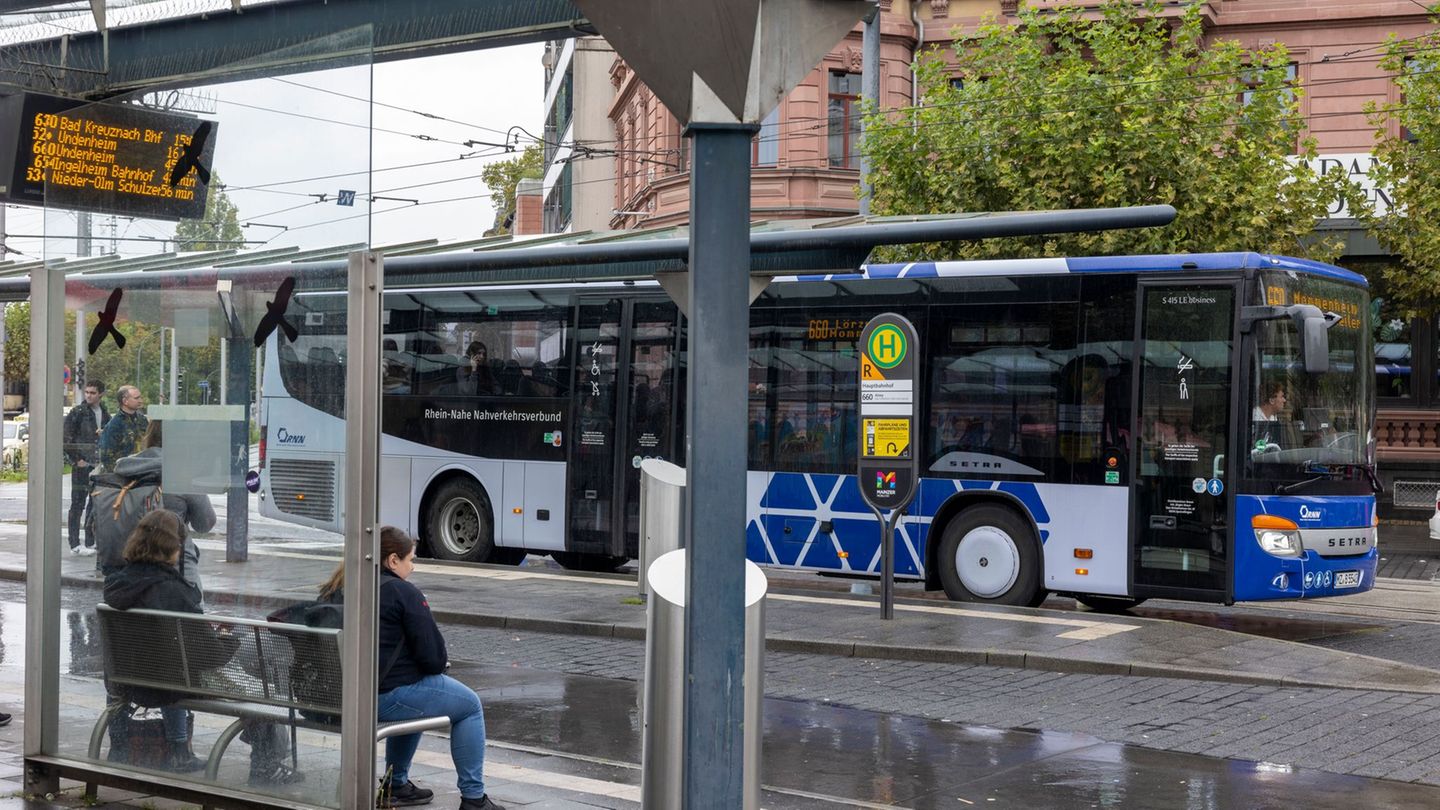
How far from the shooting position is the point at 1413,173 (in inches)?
1041

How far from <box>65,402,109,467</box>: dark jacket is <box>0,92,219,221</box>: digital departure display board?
2.66 ft

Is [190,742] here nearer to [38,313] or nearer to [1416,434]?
[38,313]

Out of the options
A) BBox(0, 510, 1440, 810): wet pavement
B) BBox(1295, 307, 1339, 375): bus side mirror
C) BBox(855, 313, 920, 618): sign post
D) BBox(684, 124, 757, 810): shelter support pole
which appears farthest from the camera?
BBox(1295, 307, 1339, 375): bus side mirror

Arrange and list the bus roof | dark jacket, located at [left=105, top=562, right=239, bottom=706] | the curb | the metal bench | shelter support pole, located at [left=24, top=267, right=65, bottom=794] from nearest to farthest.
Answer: the metal bench
dark jacket, located at [left=105, top=562, right=239, bottom=706]
shelter support pole, located at [left=24, top=267, right=65, bottom=794]
the curb
the bus roof

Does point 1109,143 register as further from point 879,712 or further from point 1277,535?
point 879,712

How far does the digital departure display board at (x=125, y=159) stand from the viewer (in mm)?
6234

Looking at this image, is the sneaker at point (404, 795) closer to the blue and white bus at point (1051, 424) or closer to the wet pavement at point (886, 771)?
the wet pavement at point (886, 771)

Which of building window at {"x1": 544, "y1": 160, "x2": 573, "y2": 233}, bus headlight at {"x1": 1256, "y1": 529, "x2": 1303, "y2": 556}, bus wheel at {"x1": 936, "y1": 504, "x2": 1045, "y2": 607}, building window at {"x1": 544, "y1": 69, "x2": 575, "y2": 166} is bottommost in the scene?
bus wheel at {"x1": 936, "y1": 504, "x2": 1045, "y2": 607}

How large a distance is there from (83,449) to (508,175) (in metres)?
71.9

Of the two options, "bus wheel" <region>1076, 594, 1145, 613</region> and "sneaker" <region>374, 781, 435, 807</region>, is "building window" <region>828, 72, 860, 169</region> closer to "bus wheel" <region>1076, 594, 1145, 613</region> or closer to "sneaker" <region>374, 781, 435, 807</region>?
"bus wheel" <region>1076, 594, 1145, 613</region>

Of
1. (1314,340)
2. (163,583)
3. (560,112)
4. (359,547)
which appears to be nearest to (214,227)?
(163,583)

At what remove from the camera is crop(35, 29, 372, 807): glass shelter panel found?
564 centimetres

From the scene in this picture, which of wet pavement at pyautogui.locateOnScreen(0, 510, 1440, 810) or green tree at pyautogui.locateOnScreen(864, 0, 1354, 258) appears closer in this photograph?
wet pavement at pyautogui.locateOnScreen(0, 510, 1440, 810)

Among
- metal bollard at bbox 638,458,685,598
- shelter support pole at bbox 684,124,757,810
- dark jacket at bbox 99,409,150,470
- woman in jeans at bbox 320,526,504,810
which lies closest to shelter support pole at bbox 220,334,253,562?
dark jacket at bbox 99,409,150,470
